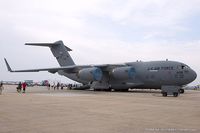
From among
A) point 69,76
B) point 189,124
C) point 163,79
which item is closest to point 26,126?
point 189,124

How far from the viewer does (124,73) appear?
106ft

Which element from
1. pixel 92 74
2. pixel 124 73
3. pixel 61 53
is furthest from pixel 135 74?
pixel 61 53

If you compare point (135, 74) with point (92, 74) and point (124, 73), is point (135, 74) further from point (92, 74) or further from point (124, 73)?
point (92, 74)

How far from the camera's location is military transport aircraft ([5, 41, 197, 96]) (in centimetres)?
2948

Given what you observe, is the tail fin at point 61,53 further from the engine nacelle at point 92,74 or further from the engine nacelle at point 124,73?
the engine nacelle at point 124,73

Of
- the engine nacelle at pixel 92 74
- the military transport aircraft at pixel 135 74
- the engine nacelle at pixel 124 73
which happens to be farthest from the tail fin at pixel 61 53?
the engine nacelle at pixel 124 73

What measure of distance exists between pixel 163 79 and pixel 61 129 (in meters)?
24.6

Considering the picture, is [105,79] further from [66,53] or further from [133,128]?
[133,128]

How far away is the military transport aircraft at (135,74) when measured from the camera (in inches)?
1161

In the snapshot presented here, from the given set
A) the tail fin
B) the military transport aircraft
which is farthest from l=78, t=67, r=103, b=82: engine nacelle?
the tail fin

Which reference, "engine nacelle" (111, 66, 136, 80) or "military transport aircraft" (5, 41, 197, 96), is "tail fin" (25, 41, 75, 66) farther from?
"engine nacelle" (111, 66, 136, 80)

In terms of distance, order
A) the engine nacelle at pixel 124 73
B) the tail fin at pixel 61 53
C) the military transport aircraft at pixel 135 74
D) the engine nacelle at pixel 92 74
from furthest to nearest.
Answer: the tail fin at pixel 61 53, the engine nacelle at pixel 92 74, the engine nacelle at pixel 124 73, the military transport aircraft at pixel 135 74

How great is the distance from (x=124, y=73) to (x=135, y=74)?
1316mm

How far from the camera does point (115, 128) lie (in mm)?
7281
